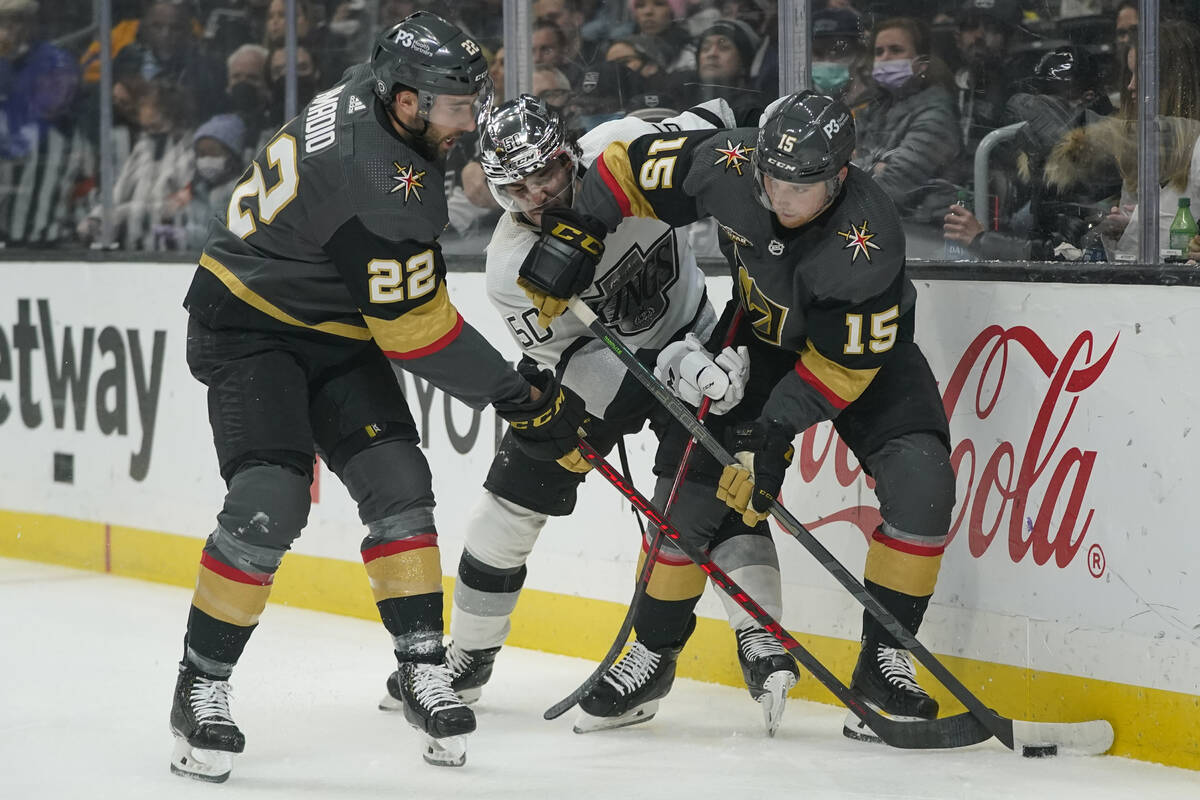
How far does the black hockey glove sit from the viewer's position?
9.51 ft

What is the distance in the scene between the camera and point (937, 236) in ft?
11.2

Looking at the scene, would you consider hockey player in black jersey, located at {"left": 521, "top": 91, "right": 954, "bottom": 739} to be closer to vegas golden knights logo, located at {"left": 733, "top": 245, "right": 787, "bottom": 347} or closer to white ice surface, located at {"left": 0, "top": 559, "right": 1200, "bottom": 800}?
vegas golden knights logo, located at {"left": 733, "top": 245, "right": 787, "bottom": 347}

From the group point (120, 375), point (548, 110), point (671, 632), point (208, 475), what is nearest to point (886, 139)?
point (548, 110)

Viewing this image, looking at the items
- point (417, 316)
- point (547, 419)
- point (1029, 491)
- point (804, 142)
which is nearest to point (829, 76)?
point (804, 142)

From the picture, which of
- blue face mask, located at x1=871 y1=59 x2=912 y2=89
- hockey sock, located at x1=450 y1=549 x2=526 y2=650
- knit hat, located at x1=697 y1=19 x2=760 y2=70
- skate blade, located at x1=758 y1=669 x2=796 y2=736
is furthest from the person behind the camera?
knit hat, located at x1=697 y1=19 x2=760 y2=70

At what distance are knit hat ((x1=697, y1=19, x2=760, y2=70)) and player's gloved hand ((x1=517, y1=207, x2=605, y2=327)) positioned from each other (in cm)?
89

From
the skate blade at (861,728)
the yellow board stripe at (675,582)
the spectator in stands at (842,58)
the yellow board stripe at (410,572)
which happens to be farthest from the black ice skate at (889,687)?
the spectator in stands at (842,58)

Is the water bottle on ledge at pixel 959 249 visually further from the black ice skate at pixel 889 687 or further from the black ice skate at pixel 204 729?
the black ice skate at pixel 204 729

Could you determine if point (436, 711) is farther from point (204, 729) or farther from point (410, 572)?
point (204, 729)

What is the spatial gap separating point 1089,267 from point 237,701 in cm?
203

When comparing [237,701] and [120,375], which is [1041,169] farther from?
[120,375]

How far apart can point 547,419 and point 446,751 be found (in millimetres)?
647

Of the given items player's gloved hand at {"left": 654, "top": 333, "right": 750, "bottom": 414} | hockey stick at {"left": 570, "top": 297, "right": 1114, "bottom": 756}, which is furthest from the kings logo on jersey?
hockey stick at {"left": 570, "top": 297, "right": 1114, "bottom": 756}

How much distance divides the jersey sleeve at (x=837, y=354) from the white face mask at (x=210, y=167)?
260cm
